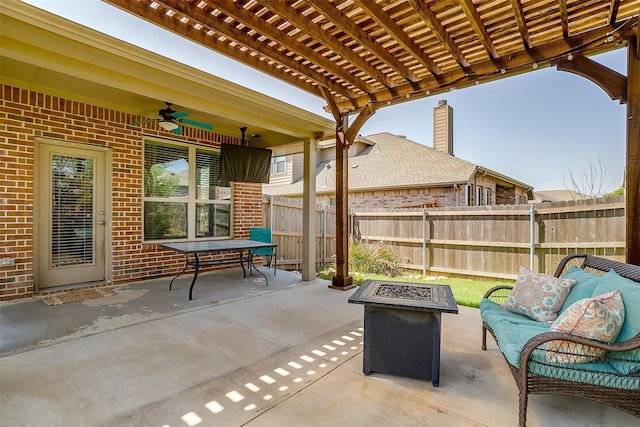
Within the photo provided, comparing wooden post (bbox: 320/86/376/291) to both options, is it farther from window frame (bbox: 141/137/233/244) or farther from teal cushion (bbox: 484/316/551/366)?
teal cushion (bbox: 484/316/551/366)

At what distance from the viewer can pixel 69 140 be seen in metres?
4.52

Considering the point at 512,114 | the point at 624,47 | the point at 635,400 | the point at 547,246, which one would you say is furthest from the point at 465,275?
the point at 512,114

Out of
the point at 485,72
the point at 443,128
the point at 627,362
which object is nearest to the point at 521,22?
the point at 485,72

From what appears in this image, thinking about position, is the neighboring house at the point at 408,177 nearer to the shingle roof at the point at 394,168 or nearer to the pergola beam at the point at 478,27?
the shingle roof at the point at 394,168

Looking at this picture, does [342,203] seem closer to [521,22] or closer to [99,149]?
[521,22]

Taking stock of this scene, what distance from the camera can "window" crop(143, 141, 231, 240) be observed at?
18.0 ft

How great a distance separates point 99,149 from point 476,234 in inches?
275

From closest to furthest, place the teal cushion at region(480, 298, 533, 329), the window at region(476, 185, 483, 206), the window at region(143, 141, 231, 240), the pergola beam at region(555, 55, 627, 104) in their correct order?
the teal cushion at region(480, 298, 533, 329) → the pergola beam at region(555, 55, 627, 104) → the window at region(143, 141, 231, 240) → the window at region(476, 185, 483, 206)

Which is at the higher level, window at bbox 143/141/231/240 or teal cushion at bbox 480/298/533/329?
window at bbox 143/141/231/240

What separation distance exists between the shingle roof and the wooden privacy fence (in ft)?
9.40

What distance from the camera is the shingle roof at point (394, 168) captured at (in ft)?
33.3

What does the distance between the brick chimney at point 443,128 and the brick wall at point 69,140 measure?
939 centimetres

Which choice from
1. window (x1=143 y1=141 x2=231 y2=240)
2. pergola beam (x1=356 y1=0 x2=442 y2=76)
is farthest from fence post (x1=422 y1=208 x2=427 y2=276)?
window (x1=143 y1=141 x2=231 y2=240)

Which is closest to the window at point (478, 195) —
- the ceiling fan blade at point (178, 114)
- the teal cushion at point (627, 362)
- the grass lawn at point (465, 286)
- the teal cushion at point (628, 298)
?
the grass lawn at point (465, 286)
